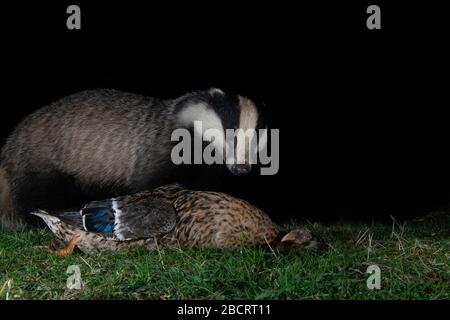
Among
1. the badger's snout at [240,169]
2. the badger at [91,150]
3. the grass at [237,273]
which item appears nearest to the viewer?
the grass at [237,273]

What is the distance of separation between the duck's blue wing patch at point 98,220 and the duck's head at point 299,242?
3.10 ft

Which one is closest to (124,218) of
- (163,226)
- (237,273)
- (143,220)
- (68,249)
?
(143,220)

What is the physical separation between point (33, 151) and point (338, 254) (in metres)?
2.80

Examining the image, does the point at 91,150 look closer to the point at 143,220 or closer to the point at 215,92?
the point at 215,92

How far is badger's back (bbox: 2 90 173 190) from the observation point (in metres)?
5.56

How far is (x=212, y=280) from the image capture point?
11.3ft

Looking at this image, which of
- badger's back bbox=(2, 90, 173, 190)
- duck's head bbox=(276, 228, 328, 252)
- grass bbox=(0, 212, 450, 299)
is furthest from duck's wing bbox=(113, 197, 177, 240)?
badger's back bbox=(2, 90, 173, 190)

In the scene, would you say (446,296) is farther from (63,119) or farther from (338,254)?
(63,119)

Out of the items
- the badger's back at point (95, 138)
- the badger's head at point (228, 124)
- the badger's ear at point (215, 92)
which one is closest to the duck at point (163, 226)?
the badger's head at point (228, 124)

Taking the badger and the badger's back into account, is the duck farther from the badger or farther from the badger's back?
the badger's back

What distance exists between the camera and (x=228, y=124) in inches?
198

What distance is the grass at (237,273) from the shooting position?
3361 mm

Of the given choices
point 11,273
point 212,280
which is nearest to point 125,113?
point 11,273

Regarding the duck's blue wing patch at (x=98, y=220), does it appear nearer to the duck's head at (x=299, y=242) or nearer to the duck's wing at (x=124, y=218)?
the duck's wing at (x=124, y=218)
